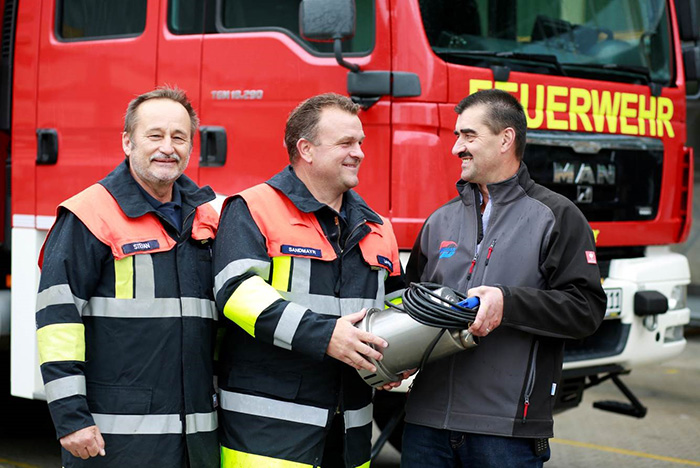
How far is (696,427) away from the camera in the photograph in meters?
6.26

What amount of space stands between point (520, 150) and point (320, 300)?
0.76 m

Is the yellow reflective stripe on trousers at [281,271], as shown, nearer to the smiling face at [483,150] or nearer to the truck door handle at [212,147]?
the smiling face at [483,150]

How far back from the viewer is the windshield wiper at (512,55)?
4062 millimetres

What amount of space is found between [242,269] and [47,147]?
2.36 meters

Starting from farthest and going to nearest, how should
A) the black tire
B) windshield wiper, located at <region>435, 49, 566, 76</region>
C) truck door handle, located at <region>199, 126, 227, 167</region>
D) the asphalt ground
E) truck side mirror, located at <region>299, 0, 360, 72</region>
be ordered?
1. the asphalt ground
2. the black tire
3. truck door handle, located at <region>199, 126, 227, 167</region>
4. windshield wiper, located at <region>435, 49, 566, 76</region>
5. truck side mirror, located at <region>299, 0, 360, 72</region>

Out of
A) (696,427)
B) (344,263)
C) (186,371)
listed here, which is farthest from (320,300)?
(696,427)

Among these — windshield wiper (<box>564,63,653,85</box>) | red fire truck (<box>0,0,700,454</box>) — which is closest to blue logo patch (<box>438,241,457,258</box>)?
red fire truck (<box>0,0,700,454</box>)

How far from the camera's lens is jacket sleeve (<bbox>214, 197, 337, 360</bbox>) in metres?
2.53

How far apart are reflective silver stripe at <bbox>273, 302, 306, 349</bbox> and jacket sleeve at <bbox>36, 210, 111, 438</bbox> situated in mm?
501

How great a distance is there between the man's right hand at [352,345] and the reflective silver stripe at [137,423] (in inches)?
18.9

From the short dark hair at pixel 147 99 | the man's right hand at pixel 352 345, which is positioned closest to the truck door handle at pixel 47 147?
the short dark hair at pixel 147 99

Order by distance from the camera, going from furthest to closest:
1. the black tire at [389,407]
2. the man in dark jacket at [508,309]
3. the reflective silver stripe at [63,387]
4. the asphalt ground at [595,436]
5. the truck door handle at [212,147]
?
the asphalt ground at [595,436]
the black tire at [389,407]
the truck door handle at [212,147]
the man in dark jacket at [508,309]
the reflective silver stripe at [63,387]

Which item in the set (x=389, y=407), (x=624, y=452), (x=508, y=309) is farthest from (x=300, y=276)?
(x=624, y=452)

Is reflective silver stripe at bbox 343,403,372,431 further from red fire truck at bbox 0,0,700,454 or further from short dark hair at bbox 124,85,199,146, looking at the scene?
red fire truck at bbox 0,0,700,454
